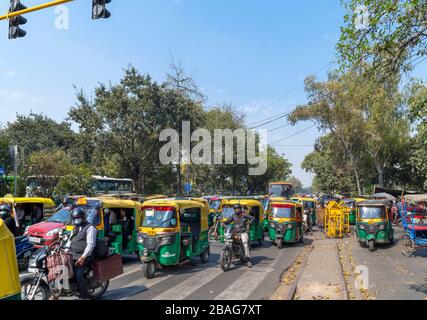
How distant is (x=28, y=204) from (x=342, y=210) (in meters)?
15.4

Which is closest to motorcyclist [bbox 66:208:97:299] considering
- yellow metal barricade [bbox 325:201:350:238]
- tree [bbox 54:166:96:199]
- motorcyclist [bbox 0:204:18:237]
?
motorcyclist [bbox 0:204:18:237]

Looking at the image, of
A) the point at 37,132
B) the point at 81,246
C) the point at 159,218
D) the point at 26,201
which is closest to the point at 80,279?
the point at 81,246

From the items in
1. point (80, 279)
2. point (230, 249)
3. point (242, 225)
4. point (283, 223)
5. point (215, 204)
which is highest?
point (215, 204)

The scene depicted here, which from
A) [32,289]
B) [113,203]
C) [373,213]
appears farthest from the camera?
[373,213]

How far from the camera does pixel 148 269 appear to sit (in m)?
10.1

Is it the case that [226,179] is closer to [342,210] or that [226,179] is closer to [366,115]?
[366,115]

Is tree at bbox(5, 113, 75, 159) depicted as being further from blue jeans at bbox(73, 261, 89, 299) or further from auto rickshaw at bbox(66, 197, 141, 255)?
blue jeans at bbox(73, 261, 89, 299)

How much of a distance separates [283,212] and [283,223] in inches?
19.8

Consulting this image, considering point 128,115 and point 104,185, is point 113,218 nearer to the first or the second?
point 128,115

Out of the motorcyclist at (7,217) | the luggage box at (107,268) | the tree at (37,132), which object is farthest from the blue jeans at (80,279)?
the tree at (37,132)

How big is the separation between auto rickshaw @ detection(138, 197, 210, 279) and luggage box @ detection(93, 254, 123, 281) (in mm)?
1922

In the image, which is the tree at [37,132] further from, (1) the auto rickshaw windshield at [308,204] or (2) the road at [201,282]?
(2) the road at [201,282]

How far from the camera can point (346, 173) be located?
49406 mm
